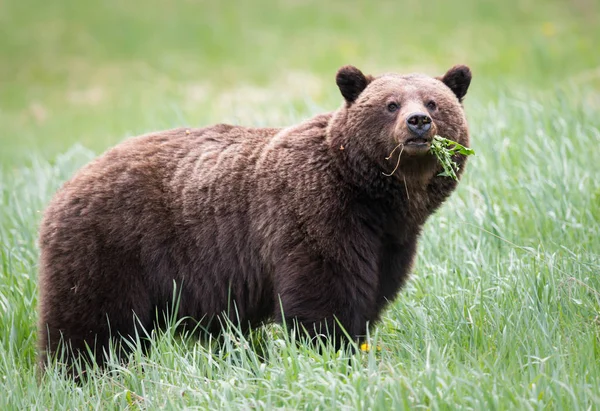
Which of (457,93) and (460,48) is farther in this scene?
(460,48)

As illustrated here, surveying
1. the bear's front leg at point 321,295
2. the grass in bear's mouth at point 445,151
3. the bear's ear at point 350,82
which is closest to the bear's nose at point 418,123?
the grass in bear's mouth at point 445,151

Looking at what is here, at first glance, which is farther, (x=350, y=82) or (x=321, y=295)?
(x=350, y=82)

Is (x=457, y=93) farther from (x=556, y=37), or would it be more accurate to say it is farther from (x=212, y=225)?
(x=556, y=37)

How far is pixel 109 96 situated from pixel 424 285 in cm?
1407

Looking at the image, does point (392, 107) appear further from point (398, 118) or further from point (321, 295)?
point (321, 295)

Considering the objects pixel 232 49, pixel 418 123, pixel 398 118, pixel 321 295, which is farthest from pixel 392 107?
pixel 232 49

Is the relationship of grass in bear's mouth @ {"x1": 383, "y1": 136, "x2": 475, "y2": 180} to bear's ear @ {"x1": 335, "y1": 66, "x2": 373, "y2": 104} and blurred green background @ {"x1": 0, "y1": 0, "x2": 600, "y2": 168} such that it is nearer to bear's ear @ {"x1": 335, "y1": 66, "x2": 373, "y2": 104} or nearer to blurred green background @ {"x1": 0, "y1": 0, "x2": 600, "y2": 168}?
bear's ear @ {"x1": 335, "y1": 66, "x2": 373, "y2": 104}

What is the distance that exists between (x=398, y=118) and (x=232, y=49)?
1623cm

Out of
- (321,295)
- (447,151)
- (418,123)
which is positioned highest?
(418,123)

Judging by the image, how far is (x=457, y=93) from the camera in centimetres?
525

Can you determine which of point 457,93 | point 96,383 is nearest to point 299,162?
point 457,93

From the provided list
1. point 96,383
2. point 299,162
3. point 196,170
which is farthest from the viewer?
point 196,170

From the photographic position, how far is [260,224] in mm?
4965

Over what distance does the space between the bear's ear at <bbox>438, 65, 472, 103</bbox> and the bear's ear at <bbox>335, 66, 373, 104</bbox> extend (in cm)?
54
